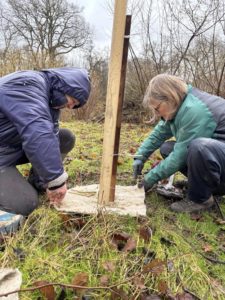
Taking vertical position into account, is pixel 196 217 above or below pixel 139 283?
below

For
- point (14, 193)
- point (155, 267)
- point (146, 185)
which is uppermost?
point (155, 267)

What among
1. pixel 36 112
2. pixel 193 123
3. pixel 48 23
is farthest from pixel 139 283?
pixel 48 23

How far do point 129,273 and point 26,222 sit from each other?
739 millimetres

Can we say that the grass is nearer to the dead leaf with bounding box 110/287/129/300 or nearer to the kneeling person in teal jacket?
the dead leaf with bounding box 110/287/129/300

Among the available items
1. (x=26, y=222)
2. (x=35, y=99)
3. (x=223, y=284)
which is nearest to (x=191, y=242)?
(x=223, y=284)

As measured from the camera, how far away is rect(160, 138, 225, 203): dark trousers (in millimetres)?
2430

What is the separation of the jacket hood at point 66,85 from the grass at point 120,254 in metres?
0.77

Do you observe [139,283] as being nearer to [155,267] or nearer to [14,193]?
[155,267]

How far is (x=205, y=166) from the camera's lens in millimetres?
2469

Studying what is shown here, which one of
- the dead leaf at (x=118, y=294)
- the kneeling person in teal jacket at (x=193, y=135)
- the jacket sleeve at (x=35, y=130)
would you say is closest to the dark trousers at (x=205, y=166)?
the kneeling person in teal jacket at (x=193, y=135)

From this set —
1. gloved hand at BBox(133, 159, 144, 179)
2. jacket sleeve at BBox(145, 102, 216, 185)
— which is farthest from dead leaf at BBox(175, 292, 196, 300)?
gloved hand at BBox(133, 159, 144, 179)

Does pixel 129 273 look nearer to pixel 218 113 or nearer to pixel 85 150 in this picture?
pixel 218 113

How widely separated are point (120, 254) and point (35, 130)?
0.86m

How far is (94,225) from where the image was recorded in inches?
79.0
